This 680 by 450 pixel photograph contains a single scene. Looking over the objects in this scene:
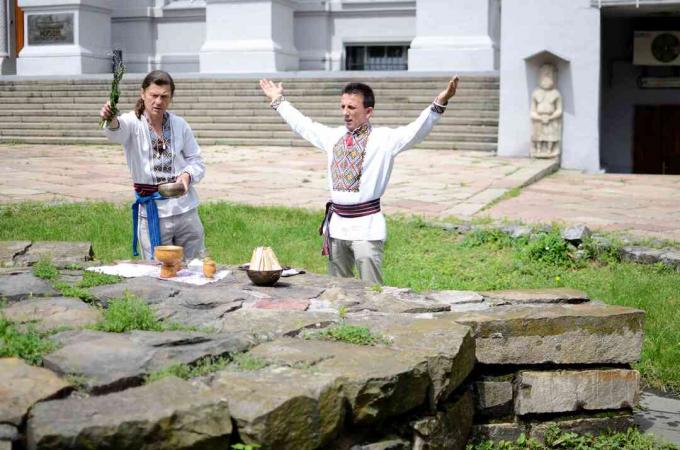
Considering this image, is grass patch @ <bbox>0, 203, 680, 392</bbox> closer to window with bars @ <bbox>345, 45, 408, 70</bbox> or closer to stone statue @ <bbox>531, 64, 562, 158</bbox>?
stone statue @ <bbox>531, 64, 562, 158</bbox>

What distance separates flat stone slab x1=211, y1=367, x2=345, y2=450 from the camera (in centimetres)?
314

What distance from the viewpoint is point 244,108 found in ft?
61.5

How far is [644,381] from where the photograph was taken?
523 cm

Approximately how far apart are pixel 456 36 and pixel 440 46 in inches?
16.4

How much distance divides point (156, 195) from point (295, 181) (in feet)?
22.3

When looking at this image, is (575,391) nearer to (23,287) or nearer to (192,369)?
(192,369)

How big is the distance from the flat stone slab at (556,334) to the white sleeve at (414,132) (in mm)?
1396

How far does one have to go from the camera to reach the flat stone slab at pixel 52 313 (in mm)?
3936

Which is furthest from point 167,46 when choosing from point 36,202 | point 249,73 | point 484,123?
point 36,202

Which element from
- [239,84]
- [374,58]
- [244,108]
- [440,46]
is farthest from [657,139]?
[239,84]

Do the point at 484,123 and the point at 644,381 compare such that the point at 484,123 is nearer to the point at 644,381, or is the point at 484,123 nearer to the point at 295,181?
the point at 295,181

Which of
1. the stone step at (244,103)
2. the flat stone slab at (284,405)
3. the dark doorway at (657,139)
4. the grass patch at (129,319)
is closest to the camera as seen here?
the flat stone slab at (284,405)

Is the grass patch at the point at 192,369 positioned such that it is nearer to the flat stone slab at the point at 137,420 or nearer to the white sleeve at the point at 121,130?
the flat stone slab at the point at 137,420

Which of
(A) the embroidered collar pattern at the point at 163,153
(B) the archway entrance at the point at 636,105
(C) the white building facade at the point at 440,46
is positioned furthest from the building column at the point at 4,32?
(A) the embroidered collar pattern at the point at 163,153
